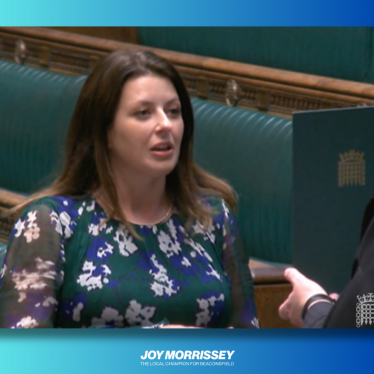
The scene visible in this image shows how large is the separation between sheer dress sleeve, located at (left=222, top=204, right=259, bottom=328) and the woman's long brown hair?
0.07 feet

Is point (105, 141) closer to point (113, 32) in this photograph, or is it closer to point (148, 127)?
point (148, 127)

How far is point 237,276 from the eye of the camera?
1.78ft

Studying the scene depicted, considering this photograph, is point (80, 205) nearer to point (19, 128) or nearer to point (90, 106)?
point (90, 106)

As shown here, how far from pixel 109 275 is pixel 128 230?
0.04 meters

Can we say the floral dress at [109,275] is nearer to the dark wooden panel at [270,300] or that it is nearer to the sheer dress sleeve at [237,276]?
the sheer dress sleeve at [237,276]

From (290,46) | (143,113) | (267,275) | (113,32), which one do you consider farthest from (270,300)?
(113,32)

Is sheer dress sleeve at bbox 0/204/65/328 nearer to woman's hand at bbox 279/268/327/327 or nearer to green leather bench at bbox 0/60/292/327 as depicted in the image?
woman's hand at bbox 279/268/327/327

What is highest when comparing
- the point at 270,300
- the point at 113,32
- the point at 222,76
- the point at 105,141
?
the point at 113,32

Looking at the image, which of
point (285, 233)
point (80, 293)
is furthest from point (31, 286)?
point (285, 233)

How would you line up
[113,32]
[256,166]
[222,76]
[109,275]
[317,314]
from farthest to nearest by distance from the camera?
1. [113,32]
2. [222,76]
3. [256,166]
4. [109,275]
5. [317,314]

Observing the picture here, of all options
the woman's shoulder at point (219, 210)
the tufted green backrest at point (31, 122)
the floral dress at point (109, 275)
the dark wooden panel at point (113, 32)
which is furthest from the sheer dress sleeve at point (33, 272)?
the dark wooden panel at point (113, 32)

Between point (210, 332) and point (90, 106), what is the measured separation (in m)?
0.26

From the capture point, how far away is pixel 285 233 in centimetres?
100

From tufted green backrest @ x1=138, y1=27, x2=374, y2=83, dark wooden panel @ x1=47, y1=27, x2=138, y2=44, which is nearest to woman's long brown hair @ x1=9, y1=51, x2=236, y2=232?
tufted green backrest @ x1=138, y1=27, x2=374, y2=83
